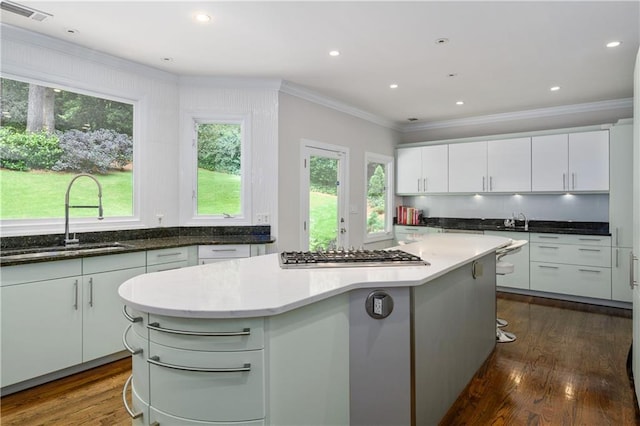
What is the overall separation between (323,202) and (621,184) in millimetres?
3584

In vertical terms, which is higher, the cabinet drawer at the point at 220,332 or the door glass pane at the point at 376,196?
the door glass pane at the point at 376,196

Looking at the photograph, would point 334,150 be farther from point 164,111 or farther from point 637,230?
point 637,230

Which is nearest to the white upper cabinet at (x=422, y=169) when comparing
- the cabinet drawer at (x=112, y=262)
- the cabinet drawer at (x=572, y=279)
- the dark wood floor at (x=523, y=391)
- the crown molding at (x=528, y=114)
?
the crown molding at (x=528, y=114)

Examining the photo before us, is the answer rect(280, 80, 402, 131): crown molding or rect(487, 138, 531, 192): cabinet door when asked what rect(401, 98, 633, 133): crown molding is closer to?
rect(487, 138, 531, 192): cabinet door

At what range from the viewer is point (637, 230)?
7.22 ft

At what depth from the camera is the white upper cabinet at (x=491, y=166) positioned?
5.37 meters

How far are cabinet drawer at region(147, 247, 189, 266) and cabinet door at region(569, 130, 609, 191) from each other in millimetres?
4822

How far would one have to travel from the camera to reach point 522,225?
223 inches

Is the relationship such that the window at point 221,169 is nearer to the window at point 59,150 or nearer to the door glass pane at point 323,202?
the window at point 59,150

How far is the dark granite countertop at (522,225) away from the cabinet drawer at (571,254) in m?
0.19

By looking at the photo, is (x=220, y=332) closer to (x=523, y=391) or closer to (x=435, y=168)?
(x=523, y=391)

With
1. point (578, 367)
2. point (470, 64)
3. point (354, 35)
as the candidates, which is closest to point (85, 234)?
point (354, 35)

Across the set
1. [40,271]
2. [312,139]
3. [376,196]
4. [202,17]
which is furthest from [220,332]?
[376,196]

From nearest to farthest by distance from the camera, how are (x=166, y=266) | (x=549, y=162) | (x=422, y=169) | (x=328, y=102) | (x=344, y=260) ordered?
(x=344, y=260), (x=166, y=266), (x=328, y=102), (x=549, y=162), (x=422, y=169)
